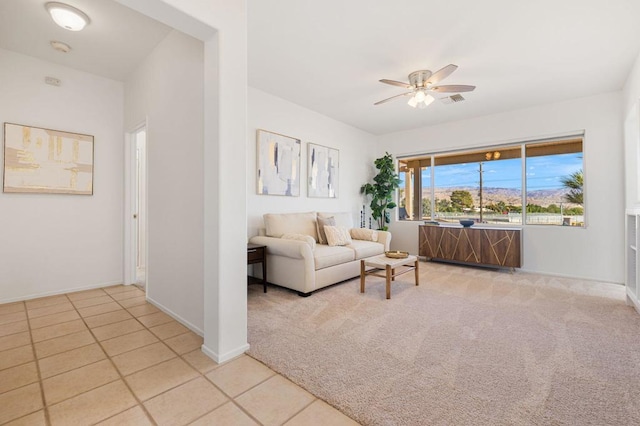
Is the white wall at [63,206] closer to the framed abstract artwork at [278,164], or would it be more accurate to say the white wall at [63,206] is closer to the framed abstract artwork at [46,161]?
the framed abstract artwork at [46,161]

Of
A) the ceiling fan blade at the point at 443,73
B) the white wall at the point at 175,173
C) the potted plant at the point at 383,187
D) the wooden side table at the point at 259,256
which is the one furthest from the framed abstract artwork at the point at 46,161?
the potted plant at the point at 383,187

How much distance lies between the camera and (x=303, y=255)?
10.8 ft

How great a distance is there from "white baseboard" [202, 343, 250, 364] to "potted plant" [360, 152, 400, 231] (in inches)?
170

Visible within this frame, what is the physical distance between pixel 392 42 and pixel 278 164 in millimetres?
Answer: 2264

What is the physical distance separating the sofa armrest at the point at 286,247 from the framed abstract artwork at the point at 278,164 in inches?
32.6

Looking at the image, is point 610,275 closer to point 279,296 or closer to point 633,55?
point 633,55

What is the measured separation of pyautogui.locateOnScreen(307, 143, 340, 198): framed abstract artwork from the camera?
491 centimetres

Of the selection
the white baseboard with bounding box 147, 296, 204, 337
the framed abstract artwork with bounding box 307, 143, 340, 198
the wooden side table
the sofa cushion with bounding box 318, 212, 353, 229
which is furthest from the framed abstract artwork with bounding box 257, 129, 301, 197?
the white baseboard with bounding box 147, 296, 204, 337

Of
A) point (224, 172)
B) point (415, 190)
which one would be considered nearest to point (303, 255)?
point (224, 172)

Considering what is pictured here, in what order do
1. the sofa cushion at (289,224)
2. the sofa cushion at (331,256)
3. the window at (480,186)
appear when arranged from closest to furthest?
the sofa cushion at (331,256), the sofa cushion at (289,224), the window at (480,186)

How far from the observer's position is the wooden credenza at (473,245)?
458cm

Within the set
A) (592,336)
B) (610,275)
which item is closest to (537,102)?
(610,275)

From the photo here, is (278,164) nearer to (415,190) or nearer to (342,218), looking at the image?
(342,218)

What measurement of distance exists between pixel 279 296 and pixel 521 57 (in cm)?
383
